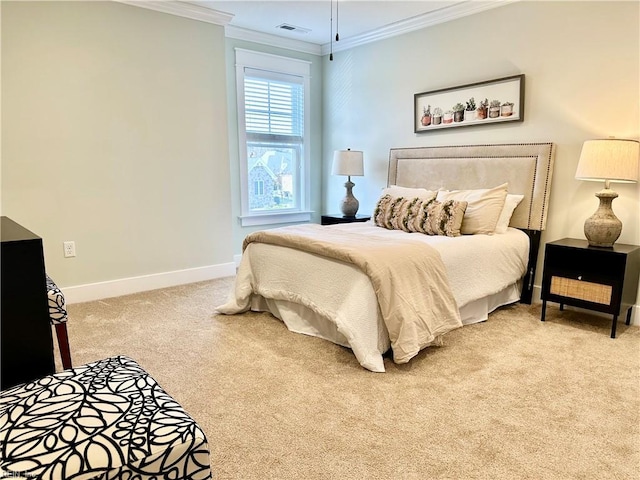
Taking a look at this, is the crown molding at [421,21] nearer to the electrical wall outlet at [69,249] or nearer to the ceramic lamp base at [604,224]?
the ceramic lamp base at [604,224]

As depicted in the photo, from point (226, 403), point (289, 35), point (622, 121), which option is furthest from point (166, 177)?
point (622, 121)

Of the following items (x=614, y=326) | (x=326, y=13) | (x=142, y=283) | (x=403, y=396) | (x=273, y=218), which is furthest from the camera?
(x=273, y=218)

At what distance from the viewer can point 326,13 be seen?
411cm

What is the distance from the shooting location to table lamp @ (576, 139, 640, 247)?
2.85m

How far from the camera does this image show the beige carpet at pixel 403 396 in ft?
5.43

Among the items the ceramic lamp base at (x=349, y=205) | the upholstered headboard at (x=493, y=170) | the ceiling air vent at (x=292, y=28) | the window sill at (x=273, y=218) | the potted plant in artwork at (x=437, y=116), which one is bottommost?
the window sill at (x=273, y=218)

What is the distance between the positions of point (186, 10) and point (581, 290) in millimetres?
→ 3964

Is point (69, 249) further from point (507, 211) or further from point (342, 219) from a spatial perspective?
point (507, 211)

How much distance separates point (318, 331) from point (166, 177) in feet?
7.14

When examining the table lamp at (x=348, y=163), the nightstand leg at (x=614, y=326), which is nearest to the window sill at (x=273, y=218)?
the table lamp at (x=348, y=163)

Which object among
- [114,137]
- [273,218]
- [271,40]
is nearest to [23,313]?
[114,137]

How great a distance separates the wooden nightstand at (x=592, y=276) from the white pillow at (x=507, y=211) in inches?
16.9

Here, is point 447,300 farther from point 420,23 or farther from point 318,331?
point 420,23

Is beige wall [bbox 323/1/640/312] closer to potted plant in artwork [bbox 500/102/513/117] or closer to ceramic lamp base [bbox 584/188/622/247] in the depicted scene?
potted plant in artwork [bbox 500/102/513/117]
